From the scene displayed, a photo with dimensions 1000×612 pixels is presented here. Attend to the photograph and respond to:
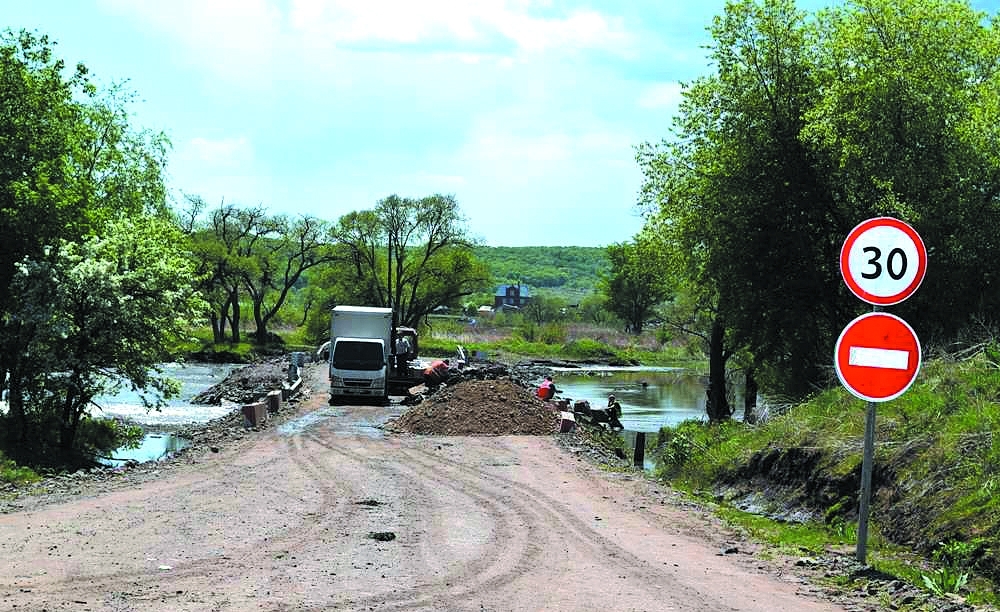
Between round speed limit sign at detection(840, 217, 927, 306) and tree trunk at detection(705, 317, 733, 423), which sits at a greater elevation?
round speed limit sign at detection(840, 217, 927, 306)

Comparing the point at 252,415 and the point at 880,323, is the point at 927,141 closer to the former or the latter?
the point at 880,323

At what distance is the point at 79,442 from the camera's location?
25.2 m

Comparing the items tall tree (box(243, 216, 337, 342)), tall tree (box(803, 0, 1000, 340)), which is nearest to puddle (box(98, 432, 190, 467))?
tall tree (box(803, 0, 1000, 340))

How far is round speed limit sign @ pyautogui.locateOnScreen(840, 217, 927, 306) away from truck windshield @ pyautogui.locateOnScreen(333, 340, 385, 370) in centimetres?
2793

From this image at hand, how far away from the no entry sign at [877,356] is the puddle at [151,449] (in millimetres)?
20346

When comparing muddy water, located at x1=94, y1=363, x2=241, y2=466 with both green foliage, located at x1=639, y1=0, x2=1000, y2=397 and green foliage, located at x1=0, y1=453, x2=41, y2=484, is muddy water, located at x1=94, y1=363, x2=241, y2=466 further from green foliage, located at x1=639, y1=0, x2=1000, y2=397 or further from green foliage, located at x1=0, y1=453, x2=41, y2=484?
green foliage, located at x1=639, y1=0, x2=1000, y2=397

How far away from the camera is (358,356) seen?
35.9 meters

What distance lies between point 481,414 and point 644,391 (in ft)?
120

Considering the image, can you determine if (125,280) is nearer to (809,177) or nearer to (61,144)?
(61,144)

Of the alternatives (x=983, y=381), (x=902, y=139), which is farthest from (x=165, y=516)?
(x=902, y=139)

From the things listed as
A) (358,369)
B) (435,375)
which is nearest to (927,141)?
(358,369)

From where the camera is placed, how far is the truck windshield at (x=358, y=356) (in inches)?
1405

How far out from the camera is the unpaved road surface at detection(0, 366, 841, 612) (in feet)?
25.6

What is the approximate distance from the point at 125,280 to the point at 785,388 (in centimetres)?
1687
